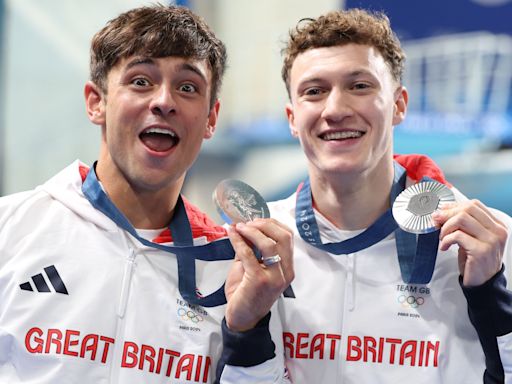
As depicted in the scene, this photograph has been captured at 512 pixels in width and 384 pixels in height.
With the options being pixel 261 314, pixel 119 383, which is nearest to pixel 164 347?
pixel 119 383

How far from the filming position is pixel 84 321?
249 cm

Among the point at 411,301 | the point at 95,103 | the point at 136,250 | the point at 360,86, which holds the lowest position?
the point at 411,301

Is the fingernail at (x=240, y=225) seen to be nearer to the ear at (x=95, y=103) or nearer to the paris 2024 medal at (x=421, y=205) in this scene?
the paris 2024 medal at (x=421, y=205)

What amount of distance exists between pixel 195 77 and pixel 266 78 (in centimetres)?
375

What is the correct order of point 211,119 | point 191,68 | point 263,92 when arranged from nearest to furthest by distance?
point 191,68 → point 211,119 → point 263,92

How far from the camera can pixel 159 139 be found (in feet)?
8.84

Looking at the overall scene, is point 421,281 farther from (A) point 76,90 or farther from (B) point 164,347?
(A) point 76,90

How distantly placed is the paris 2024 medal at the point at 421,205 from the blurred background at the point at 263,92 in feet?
10.9

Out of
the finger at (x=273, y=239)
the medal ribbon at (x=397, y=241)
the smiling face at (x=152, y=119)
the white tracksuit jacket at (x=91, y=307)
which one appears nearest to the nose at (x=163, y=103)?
the smiling face at (x=152, y=119)

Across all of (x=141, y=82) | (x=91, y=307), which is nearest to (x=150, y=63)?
(x=141, y=82)

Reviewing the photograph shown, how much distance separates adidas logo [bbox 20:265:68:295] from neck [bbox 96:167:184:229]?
1.07ft

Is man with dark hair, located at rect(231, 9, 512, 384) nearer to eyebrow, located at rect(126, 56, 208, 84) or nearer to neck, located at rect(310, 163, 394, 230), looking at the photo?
neck, located at rect(310, 163, 394, 230)

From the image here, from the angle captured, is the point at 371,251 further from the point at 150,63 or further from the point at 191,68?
the point at 150,63

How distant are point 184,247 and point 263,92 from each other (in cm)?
387
